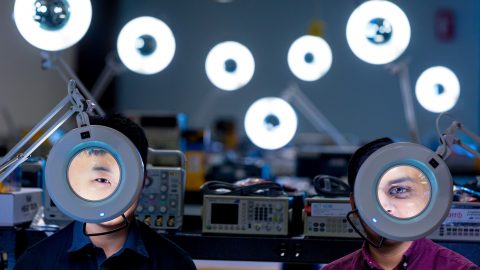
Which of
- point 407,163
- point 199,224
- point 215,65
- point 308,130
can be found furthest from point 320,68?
point 308,130

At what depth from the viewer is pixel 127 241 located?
2.10 m

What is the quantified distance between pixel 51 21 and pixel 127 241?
877 millimetres

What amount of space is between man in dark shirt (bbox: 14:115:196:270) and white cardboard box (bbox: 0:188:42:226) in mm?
466

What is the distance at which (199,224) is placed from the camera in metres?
2.80

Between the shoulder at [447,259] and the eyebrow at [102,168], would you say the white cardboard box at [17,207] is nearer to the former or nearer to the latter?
the eyebrow at [102,168]

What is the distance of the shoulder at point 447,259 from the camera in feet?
6.74

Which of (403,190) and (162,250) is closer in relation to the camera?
(403,190)

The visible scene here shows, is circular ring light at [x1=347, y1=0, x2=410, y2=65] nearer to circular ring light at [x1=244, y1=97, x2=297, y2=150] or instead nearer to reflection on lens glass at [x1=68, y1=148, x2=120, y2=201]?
circular ring light at [x1=244, y1=97, x2=297, y2=150]

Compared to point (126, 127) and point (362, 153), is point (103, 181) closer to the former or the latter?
point (126, 127)

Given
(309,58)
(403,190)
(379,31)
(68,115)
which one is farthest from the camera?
(309,58)

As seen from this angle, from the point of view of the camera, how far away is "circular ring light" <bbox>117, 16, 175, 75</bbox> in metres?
3.53

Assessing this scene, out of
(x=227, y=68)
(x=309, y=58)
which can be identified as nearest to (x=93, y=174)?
(x=227, y=68)

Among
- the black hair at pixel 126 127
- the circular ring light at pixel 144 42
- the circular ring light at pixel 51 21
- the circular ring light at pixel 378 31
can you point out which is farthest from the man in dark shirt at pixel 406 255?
the circular ring light at pixel 144 42

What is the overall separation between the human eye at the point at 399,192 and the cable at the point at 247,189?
96 cm
